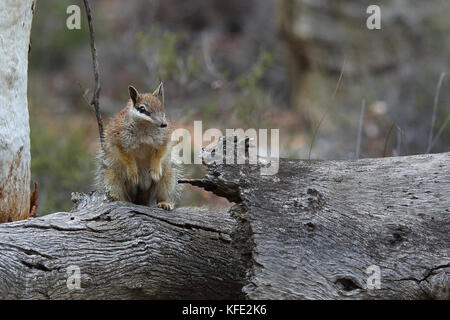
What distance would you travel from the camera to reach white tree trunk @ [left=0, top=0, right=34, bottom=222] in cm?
565

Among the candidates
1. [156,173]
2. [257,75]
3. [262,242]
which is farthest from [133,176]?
[257,75]

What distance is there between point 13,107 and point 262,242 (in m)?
2.72

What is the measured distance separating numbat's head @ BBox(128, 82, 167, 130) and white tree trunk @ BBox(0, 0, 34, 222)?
3.46ft

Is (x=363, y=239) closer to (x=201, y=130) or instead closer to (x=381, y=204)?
(x=381, y=204)

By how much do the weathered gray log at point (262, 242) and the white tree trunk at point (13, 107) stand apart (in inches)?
28.2

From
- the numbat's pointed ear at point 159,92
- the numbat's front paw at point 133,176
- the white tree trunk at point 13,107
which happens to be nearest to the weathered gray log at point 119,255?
the numbat's front paw at point 133,176

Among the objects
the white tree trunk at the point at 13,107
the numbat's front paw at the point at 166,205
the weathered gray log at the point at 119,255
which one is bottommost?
the weathered gray log at the point at 119,255

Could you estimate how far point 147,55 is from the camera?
1224cm

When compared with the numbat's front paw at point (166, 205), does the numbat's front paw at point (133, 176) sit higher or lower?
higher

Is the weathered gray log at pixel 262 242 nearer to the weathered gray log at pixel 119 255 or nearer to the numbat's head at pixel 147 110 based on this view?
the weathered gray log at pixel 119 255

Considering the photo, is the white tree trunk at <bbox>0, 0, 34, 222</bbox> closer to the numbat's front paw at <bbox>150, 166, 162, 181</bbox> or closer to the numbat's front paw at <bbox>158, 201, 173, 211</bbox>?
the numbat's front paw at <bbox>150, 166, 162, 181</bbox>

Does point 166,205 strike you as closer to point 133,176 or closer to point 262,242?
point 133,176

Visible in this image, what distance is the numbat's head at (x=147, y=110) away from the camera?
5922 millimetres

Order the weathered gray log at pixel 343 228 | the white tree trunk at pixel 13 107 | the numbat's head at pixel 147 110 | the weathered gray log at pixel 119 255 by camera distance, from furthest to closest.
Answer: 1. the numbat's head at pixel 147 110
2. the white tree trunk at pixel 13 107
3. the weathered gray log at pixel 119 255
4. the weathered gray log at pixel 343 228
